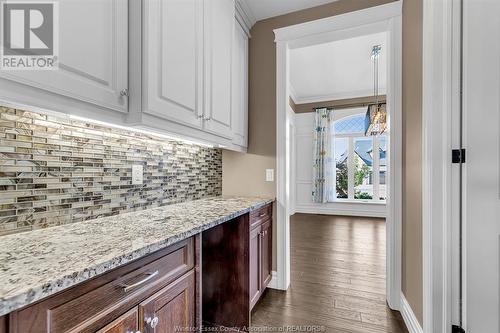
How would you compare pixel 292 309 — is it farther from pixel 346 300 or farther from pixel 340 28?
pixel 340 28

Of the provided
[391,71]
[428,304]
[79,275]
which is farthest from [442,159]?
[79,275]

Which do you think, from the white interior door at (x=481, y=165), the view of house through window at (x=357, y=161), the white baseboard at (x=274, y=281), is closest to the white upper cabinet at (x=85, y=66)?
the white interior door at (x=481, y=165)

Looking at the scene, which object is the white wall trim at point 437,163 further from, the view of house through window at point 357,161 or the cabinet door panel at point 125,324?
the view of house through window at point 357,161

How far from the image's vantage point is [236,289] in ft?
5.24

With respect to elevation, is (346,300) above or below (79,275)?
below

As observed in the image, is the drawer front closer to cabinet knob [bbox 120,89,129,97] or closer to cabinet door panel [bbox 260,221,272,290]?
cabinet knob [bbox 120,89,129,97]

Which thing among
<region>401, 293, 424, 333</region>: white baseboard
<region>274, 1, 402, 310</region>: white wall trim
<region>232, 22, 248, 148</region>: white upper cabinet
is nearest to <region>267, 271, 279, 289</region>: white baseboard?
<region>274, 1, 402, 310</region>: white wall trim

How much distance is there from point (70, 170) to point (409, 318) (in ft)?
7.65

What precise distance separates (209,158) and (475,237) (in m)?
1.92

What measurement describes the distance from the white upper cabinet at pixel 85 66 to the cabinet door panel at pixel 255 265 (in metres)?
1.23

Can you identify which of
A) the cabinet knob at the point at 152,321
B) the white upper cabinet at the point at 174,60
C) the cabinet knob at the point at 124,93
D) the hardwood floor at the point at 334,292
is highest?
the white upper cabinet at the point at 174,60

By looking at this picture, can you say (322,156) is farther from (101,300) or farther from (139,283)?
(101,300)

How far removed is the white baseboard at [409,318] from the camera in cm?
156

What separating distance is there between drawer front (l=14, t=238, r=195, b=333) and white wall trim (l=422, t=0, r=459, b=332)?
140 cm
